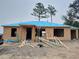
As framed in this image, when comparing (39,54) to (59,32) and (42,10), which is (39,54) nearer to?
(59,32)

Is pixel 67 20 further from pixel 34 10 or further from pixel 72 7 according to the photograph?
pixel 34 10

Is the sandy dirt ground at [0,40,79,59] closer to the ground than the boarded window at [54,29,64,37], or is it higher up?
closer to the ground

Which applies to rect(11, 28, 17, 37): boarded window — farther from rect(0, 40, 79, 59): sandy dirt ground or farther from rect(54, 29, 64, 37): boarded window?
rect(0, 40, 79, 59): sandy dirt ground

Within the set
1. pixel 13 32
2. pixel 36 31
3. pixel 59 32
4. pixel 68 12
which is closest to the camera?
pixel 36 31

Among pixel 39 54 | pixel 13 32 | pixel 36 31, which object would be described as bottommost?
pixel 39 54

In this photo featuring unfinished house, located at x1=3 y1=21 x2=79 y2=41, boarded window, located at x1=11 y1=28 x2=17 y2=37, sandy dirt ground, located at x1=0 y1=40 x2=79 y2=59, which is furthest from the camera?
boarded window, located at x1=11 y1=28 x2=17 y2=37

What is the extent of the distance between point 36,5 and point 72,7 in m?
13.3

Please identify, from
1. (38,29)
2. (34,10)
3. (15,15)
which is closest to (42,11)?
(34,10)

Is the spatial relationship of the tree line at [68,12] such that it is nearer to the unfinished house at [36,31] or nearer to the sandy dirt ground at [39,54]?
the unfinished house at [36,31]

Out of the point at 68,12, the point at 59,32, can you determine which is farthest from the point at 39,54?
the point at 68,12

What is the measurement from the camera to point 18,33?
31047mm

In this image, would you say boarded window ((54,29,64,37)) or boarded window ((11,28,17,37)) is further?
boarded window ((11,28,17,37))

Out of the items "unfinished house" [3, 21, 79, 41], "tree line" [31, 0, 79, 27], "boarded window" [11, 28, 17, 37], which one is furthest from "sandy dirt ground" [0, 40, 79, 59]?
"tree line" [31, 0, 79, 27]

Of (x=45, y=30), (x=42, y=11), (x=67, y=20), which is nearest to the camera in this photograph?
(x=45, y=30)
